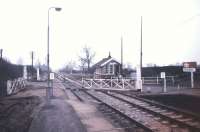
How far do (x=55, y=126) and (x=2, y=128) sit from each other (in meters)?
2.28

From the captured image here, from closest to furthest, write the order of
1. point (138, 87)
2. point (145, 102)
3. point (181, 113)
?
1. point (181, 113)
2. point (145, 102)
3. point (138, 87)

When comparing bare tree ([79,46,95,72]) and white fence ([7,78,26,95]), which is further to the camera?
bare tree ([79,46,95,72])

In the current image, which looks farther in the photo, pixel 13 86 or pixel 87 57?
pixel 87 57

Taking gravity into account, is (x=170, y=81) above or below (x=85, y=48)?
below

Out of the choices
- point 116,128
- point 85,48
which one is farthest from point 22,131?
point 85,48

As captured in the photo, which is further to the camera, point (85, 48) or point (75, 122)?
point (85, 48)

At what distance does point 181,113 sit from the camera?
46.8 feet

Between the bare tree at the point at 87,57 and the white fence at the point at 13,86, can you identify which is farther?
the bare tree at the point at 87,57

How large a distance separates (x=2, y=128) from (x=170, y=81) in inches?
1151

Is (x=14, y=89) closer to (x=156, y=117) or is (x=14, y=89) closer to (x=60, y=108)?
(x=60, y=108)

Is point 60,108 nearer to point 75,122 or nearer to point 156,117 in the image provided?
point 75,122

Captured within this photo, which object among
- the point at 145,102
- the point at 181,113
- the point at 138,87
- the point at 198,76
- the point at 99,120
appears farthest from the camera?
the point at 198,76

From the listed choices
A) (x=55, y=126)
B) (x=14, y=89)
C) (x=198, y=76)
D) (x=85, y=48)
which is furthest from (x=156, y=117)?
(x=85, y=48)

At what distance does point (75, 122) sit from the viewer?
39.4 ft
